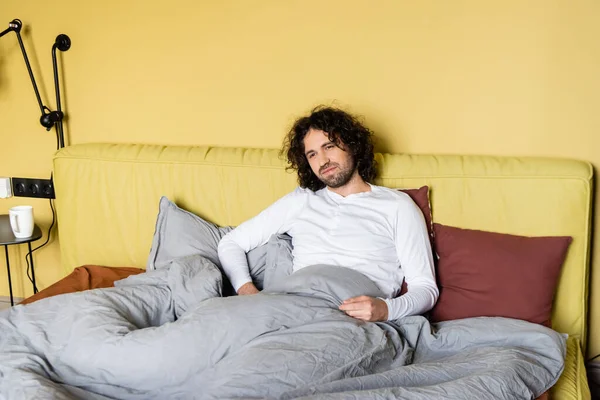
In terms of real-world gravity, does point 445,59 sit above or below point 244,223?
above

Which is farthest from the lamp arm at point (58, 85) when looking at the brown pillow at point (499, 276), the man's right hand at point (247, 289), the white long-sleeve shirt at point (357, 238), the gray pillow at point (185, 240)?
the brown pillow at point (499, 276)

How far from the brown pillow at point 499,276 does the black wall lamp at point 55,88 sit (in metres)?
1.70

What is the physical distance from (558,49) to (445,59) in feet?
1.18

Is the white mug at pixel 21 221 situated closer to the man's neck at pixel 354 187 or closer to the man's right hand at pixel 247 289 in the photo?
the man's right hand at pixel 247 289

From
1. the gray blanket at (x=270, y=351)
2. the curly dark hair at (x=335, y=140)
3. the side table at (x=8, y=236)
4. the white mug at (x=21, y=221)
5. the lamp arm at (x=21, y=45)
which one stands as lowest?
the gray blanket at (x=270, y=351)

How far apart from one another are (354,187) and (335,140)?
17cm

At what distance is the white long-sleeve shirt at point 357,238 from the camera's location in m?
1.93

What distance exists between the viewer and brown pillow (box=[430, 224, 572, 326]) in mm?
1877

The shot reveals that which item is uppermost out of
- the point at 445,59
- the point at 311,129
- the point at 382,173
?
the point at 445,59

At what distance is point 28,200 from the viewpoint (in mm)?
2842

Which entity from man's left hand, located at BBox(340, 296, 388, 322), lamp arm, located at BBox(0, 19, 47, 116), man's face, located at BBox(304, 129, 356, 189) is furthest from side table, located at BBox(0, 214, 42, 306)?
man's left hand, located at BBox(340, 296, 388, 322)

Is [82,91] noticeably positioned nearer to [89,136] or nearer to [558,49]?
[89,136]

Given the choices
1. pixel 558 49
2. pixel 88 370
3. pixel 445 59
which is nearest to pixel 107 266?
pixel 88 370

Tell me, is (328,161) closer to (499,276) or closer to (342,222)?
(342,222)
